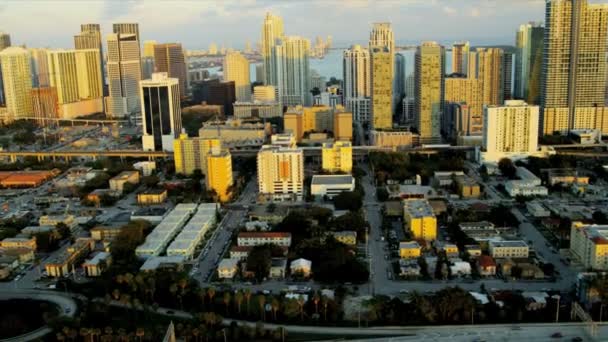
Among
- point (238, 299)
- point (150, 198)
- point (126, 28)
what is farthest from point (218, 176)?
point (126, 28)

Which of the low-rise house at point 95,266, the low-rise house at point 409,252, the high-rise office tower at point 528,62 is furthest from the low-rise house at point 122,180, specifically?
the high-rise office tower at point 528,62

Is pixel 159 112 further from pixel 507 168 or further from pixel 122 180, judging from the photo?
pixel 507 168

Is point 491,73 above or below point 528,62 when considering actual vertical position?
below

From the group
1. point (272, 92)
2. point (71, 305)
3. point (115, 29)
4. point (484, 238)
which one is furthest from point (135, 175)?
point (115, 29)

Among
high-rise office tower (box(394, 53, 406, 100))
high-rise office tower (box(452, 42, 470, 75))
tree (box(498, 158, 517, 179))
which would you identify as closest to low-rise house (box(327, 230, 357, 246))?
tree (box(498, 158, 517, 179))

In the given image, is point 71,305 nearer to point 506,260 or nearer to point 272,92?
point 506,260

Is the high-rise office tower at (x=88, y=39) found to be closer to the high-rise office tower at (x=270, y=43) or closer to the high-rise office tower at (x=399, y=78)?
the high-rise office tower at (x=270, y=43)
